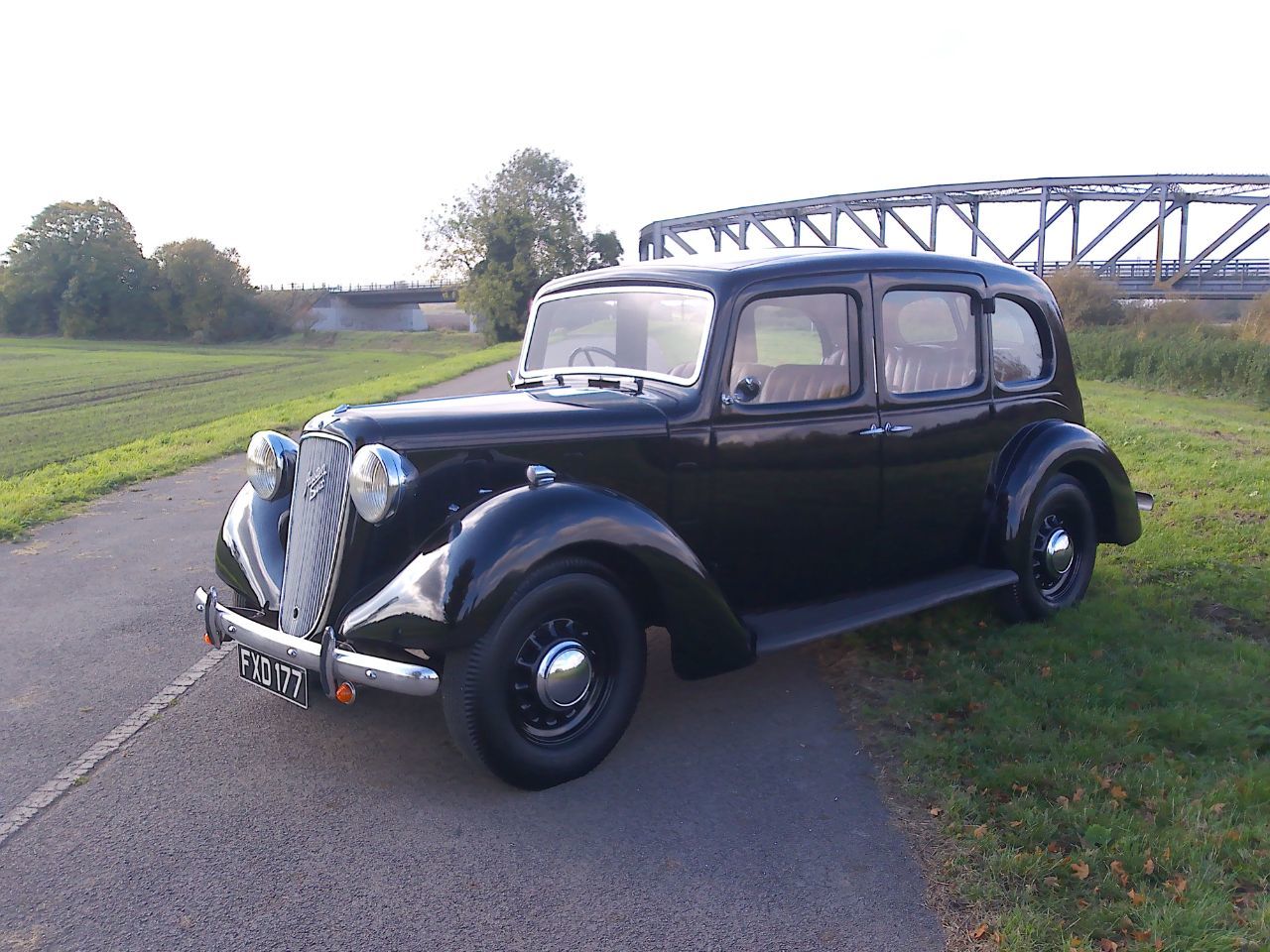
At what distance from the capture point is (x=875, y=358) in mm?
4586

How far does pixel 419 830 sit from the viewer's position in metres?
3.28

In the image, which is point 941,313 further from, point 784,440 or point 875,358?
point 784,440

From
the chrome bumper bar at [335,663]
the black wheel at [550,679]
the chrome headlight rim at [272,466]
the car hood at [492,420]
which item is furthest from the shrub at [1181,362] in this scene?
the chrome bumper bar at [335,663]

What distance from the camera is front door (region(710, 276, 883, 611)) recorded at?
4.25 meters

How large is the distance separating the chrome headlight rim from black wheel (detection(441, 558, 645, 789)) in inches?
58.0

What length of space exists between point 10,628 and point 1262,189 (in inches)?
2374

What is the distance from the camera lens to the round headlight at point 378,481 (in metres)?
3.53

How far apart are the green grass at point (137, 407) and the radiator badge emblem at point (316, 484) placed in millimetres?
5056

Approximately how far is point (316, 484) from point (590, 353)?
1.59 metres

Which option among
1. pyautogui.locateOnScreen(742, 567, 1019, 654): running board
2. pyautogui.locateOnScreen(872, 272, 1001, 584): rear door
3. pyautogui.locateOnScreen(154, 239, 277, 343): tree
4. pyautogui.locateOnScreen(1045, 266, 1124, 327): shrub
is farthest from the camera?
pyautogui.locateOnScreen(154, 239, 277, 343): tree

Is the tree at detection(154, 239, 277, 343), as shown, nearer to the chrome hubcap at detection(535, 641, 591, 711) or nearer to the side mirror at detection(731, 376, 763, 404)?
the side mirror at detection(731, 376, 763, 404)

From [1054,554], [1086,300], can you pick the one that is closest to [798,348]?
[1054,554]

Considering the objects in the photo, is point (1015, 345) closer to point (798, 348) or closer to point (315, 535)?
point (798, 348)

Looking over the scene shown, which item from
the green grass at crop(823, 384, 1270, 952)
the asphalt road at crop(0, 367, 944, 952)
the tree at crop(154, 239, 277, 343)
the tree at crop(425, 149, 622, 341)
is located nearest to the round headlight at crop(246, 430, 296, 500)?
the asphalt road at crop(0, 367, 944, 952)
